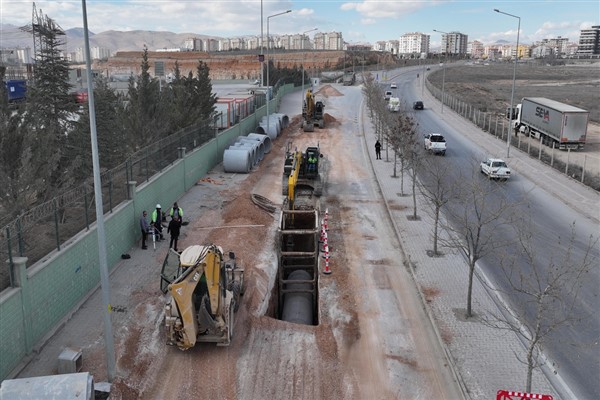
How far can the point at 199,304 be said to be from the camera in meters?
13.2

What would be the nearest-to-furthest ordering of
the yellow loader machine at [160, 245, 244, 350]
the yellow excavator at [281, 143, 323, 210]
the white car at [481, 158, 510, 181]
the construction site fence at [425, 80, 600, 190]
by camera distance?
the yellow loader machine at [160, 245, 244, 350] → the yellow excavator at [281, 143, 323, 210] → the white car at [481, 158, 510, 181] → the construction site fence at [425, 80, 600, 190]

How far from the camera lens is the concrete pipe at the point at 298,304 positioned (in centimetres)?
1711

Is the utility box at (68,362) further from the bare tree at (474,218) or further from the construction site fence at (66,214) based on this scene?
the bare tree at (474,218)

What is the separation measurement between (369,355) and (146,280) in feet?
24.8

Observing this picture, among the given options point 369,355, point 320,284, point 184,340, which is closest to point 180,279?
point 184,340

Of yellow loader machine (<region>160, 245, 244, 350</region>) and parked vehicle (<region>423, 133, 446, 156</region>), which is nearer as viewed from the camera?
yellow loader machine (<region>160, 245, 244, 350</region>)

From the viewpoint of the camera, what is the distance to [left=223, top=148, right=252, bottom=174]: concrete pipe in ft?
106

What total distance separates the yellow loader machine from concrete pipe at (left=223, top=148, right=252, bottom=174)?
61.0ft

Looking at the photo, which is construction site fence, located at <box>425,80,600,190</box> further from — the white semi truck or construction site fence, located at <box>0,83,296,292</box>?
construction site fence, located at <box>0,83,296,292</box>

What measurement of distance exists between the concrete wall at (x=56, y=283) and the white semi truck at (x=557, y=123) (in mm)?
30898

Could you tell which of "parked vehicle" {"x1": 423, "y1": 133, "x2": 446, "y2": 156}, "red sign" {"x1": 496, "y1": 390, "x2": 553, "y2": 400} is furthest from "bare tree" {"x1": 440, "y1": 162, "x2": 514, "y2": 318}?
"parked vehicle" {"x1": 423, "y1": 133, "x2": 446, "y2": 156}

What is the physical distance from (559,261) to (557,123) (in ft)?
83.2

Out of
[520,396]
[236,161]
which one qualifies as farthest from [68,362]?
[236,161]

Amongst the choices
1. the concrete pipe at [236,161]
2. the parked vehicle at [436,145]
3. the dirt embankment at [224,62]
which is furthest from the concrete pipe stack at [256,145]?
the dirt embankment at [224,62]
